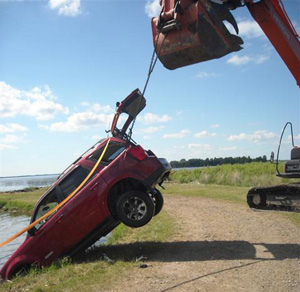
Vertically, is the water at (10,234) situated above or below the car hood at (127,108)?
below

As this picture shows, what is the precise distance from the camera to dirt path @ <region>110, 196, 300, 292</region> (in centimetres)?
541

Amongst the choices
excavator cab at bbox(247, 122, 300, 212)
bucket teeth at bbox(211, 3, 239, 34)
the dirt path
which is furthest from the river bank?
bucket teeth at bbox(211, 3, 239, 34)

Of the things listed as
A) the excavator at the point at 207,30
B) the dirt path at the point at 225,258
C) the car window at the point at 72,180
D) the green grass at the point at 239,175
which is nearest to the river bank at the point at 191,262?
the dirt path at the point at 225,258

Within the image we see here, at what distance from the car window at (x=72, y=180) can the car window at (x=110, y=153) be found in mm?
367

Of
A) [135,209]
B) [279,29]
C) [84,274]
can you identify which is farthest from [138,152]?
[279,29]

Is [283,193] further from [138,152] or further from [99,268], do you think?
[99,268]

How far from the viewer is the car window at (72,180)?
8.04 metres

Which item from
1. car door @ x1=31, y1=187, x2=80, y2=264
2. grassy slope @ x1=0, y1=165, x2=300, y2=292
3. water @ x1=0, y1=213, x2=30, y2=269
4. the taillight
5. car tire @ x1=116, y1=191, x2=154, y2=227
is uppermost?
the taillight

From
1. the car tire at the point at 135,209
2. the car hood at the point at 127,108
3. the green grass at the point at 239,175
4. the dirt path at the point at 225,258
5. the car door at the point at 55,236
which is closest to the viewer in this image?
the dirt path at the point at 225,258

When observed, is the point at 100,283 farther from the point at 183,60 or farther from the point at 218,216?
the point at 218,216

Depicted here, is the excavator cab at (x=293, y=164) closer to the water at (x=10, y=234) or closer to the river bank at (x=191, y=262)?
the river bank at (x=191, y=262)

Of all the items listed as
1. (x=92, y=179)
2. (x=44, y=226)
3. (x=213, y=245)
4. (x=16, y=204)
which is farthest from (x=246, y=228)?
(x=16, y=204)

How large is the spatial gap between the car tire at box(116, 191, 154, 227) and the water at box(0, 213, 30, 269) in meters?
5.29

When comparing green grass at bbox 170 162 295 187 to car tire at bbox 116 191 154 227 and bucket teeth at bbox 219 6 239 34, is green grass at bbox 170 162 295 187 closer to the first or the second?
car tire at bbox 116 191 154 227
